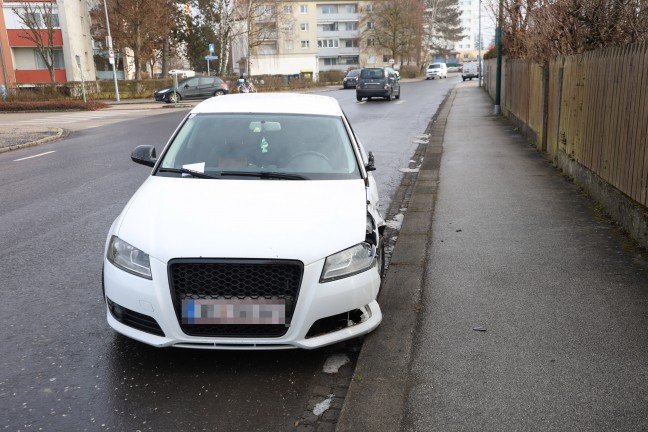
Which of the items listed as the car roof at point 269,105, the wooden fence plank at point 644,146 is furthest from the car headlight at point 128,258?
the wooden fence plank at point 644,146

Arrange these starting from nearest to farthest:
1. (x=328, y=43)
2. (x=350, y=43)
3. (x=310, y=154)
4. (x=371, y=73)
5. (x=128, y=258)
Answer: (x=128, y=258) → (x=310, y=154) → (x=371, y=73) → (x=328, y=43) → (x=350, y=43)

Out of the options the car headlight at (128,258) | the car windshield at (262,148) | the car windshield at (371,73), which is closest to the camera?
the car headlight at (128,258)

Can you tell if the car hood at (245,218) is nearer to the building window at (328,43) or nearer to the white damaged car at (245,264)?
the white damaged car at (245,264)

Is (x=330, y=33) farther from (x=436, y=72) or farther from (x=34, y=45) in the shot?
(x=34, y=45)

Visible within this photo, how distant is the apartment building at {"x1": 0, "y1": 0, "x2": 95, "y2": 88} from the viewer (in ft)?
167

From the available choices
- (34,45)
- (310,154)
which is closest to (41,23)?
(34,45)

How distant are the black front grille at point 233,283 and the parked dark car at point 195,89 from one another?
3595 centimetres

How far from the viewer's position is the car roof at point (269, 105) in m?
5.48

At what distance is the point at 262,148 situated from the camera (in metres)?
5.08

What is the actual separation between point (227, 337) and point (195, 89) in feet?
121

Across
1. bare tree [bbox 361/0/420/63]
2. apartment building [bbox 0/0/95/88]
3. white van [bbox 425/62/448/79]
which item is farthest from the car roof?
bare tree [bbox 361/0/420/63]

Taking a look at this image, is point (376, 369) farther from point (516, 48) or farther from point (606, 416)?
point (516, 48)

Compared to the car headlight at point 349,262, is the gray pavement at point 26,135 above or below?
below

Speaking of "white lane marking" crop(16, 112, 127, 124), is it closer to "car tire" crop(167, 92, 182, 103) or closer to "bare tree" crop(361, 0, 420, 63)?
"car tire" crop(167, 92, 182, 103)
